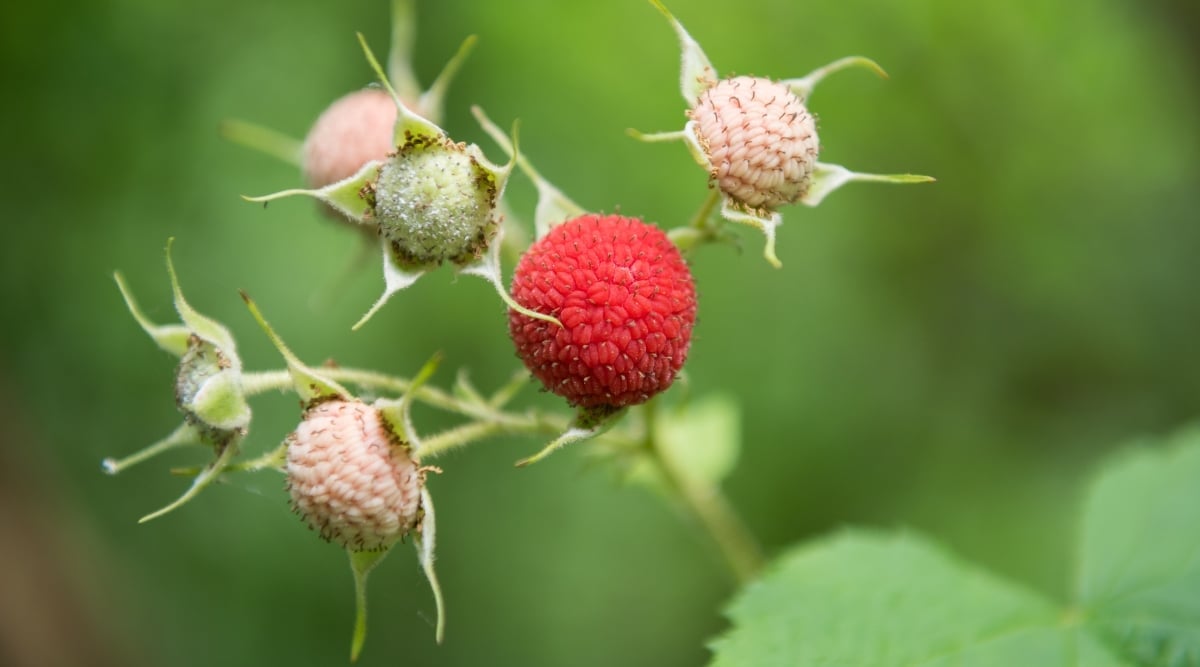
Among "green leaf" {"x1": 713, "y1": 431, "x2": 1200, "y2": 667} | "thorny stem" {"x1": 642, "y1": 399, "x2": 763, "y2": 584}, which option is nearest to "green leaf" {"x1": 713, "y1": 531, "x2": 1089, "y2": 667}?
"green leaf" {"x1": 713, "y1": 431, "x2": 1200, "y2": 667}

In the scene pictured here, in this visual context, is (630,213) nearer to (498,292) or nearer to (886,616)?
(886,616)

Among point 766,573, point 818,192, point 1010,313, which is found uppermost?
point 1010,313

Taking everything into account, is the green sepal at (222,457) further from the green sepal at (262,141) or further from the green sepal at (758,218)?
the green sepal at (758,218)

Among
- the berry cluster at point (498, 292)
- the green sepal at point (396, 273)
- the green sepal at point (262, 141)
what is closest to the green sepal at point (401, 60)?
the green sepal at point (262, 141)

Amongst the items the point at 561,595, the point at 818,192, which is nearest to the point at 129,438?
the point at 561,595

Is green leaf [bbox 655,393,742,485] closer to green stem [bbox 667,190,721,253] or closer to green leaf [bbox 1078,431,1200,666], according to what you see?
green leaf [bbox 1078,431,1200,666]

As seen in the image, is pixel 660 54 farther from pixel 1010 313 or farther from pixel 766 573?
pixel 766 573

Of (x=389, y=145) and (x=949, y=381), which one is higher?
(x=949, y=381)
